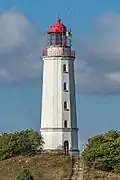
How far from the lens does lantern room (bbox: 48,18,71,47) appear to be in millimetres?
80000

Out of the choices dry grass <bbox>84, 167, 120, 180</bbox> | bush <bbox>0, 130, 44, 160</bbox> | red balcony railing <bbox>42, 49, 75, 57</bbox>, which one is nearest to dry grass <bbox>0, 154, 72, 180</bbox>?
dry grass <bbox>84, 167, 120, 180</bbox>

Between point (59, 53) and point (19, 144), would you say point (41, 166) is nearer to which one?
point (19, 144)

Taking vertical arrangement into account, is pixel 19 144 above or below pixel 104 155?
above

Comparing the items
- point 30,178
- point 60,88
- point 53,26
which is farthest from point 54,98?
point 30,178

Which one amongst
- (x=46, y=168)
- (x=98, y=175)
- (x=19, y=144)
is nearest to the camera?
(x=98, y=175)

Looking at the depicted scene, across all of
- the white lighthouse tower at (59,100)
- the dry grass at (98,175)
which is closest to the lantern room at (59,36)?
the white lighthouse tower at (59,100)

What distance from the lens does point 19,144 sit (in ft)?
252

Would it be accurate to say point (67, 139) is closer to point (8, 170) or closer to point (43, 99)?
point (43, 99)

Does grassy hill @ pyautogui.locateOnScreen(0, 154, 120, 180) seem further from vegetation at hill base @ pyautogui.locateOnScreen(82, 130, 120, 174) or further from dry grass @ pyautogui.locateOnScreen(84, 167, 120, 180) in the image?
vegetation at hill base @ pyautogui.locateOnScreen(82, 130, 120, 174)

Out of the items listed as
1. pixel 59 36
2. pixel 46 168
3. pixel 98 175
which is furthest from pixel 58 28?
pixel 98 175

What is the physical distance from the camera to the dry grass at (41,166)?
6844 cm

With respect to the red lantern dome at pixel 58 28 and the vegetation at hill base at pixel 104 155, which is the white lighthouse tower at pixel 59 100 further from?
the vegetation at hill base at pixel 104 155

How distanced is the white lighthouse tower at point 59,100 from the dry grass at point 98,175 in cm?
1004

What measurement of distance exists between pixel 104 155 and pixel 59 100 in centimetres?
1015
